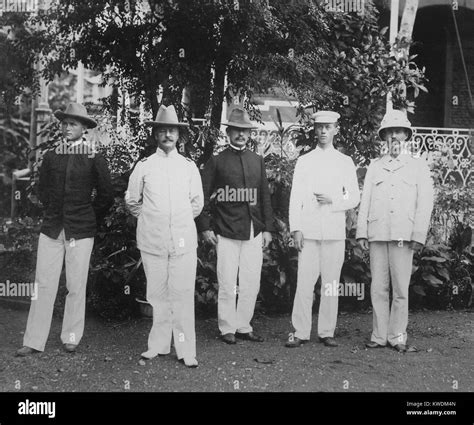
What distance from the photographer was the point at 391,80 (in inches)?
308

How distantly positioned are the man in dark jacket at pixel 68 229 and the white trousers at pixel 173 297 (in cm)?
60

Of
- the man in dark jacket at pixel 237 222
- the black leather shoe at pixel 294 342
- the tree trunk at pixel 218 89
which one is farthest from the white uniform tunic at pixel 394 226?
the tree trunk at pixel 218 89

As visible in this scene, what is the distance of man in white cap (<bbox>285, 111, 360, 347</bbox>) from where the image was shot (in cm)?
619

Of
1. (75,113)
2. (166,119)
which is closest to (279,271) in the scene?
(166,119)

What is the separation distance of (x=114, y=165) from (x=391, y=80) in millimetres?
3201

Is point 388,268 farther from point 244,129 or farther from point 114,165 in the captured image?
point 114,165

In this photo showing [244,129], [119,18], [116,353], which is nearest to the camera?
[116,353]

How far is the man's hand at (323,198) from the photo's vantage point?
6.17m

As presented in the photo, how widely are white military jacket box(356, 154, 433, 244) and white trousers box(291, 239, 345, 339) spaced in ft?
0.99

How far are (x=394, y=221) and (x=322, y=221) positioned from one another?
612mm

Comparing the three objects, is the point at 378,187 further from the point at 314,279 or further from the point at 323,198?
the point at 314,279

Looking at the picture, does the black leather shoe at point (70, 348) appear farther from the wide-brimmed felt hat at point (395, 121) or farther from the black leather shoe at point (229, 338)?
the wide-brimmed felt hat at point (395, 121)

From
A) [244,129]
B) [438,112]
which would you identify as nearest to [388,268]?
[244,129]

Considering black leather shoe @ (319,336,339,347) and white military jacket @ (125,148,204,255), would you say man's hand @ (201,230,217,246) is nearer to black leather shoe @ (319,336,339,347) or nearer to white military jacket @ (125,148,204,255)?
white military jacket @ (125,148,204,255)
